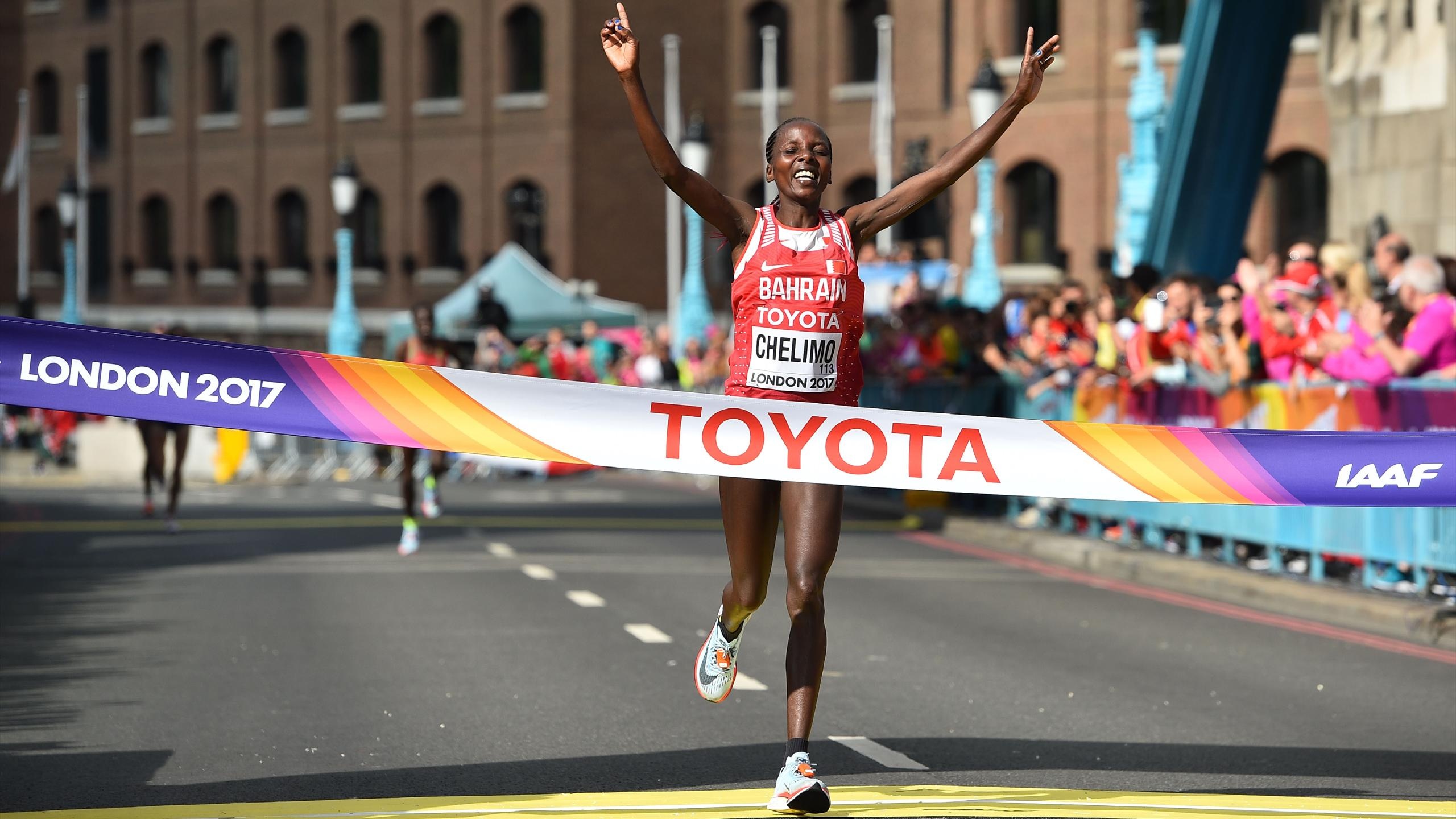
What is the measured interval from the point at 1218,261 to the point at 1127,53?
864 inches

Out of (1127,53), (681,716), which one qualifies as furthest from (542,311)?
(681,716)

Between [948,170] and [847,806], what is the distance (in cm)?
202

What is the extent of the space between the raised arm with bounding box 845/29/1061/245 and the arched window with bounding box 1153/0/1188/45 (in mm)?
40740

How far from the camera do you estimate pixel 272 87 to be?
58750 mm

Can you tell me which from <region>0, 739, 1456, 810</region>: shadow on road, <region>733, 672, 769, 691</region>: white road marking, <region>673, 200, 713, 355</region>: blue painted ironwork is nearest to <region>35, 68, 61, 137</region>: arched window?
<region>673, 200, 713, 355</region>: blue painted ironwork

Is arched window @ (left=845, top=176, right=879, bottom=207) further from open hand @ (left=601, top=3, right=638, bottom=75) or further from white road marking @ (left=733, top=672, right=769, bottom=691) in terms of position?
open hand @ (left=601, top=3, right=638, bottom=75)

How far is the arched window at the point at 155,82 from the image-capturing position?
62469 mm

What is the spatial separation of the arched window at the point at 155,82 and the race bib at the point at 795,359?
57.9m

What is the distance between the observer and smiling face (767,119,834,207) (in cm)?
700

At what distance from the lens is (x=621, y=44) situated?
695 cm

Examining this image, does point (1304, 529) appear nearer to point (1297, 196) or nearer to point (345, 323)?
point (345, 323)

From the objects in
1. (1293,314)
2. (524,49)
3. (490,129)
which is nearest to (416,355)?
(1293,314)

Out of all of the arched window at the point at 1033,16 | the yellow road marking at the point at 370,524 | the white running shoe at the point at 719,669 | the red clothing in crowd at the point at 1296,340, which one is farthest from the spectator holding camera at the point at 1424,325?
the arched window at the point at 1033,16

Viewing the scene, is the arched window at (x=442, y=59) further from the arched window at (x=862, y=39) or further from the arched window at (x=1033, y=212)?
the arched window at (x=1033, y=212)
